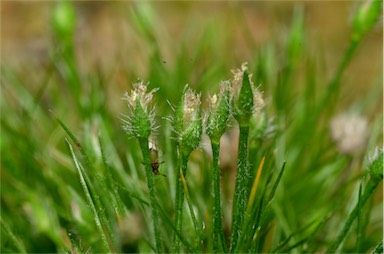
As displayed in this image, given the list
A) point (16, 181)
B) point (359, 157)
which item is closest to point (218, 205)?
point (16, 181)

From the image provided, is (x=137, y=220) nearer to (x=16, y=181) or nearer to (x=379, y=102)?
(x=16, y=181)

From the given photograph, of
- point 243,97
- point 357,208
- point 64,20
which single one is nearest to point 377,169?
point 357,208

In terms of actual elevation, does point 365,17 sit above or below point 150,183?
above

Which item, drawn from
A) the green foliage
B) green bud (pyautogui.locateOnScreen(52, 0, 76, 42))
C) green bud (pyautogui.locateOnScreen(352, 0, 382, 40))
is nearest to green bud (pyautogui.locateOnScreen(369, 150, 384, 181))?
the green foliage

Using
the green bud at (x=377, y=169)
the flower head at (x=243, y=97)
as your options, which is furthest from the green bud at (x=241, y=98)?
the green bud at (x=377, y=169)

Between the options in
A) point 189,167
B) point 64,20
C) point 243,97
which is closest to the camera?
point 243,97

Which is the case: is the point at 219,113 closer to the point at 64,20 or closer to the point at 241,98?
the point at 241,98

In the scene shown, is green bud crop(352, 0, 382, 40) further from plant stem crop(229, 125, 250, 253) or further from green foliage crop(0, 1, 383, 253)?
plant stem crop(229, 125, 250, 253)
